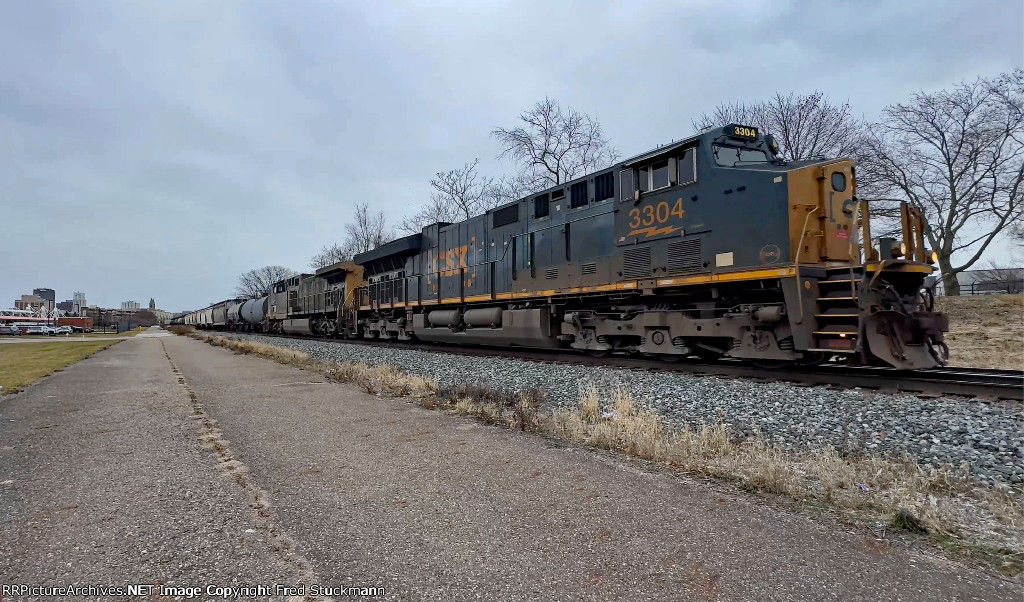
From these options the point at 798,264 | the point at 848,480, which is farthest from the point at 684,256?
the point at 848,480

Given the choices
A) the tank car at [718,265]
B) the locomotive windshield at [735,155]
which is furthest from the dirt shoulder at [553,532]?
the locomotive windshield at [735,155]

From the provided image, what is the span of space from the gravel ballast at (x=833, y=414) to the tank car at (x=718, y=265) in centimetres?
103

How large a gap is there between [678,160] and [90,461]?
29.7ft

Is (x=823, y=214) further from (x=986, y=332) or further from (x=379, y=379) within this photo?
(x=986, y=332)

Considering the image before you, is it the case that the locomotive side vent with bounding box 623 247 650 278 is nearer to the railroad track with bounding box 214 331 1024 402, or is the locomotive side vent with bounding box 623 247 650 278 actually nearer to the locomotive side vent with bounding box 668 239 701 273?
the locomotive side vent with bounding box 668 239 701 273

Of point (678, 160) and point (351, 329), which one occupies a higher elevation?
point (678, 160)

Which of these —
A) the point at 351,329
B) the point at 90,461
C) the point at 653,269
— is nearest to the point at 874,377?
the point at 653,269

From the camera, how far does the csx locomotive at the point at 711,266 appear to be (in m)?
7.44

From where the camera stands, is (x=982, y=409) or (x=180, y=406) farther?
(x=180, y=406)

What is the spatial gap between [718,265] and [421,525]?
289 inches

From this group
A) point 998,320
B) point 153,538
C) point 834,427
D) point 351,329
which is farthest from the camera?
point 351,329

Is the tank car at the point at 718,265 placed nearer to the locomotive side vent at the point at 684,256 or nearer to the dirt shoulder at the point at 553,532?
the locomotive side vent at the point at 684,256

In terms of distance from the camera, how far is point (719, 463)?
398 cm

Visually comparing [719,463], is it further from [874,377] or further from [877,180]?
[877,180]
